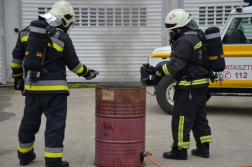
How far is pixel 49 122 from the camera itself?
395 cm

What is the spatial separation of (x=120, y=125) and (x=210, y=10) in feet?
28.1

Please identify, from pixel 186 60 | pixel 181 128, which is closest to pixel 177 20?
pixel 186 60

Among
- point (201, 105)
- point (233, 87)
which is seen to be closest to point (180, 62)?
point (201, 105)

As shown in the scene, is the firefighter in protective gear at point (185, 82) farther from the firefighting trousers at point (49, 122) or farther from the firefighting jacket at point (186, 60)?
the firefighting trousers at point (49, 122)

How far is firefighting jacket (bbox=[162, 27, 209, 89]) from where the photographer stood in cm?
422

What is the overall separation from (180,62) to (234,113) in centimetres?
406

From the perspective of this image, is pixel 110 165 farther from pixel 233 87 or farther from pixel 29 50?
pixel 233 87

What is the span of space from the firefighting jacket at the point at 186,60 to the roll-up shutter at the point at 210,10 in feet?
24.4

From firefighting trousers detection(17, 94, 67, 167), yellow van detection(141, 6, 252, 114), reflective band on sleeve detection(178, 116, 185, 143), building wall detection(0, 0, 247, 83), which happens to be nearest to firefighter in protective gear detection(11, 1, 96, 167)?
firefighting trousers detection(17, 94, 67, 167)

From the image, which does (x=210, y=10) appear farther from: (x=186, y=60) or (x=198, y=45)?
(x=186, y=60)

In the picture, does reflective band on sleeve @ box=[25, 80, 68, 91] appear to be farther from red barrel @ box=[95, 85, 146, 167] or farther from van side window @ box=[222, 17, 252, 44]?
van side window @ box=[222, 17, 252, 44]

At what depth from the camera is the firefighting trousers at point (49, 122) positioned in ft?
12.9

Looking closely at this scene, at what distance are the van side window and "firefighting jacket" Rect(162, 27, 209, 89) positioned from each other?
2.85 metres

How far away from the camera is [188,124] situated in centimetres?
438
